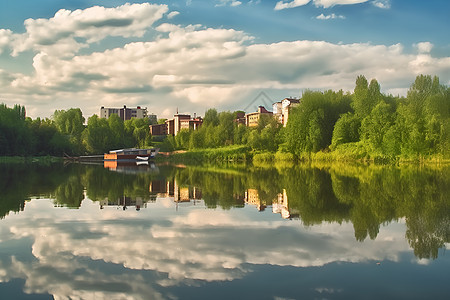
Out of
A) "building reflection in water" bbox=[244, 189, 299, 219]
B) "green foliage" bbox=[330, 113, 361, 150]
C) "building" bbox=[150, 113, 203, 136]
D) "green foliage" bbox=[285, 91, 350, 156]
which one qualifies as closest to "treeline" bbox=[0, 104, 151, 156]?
"building" bbox=[150, 113, 203, 136]

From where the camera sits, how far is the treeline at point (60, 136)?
8994 cm

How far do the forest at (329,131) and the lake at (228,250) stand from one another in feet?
134

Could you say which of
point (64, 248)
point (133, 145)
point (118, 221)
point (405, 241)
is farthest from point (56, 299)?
point (133, 145)

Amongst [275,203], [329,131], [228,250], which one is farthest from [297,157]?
[228,250]

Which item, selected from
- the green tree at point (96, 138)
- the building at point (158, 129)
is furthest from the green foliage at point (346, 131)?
the building at point (158, 129)

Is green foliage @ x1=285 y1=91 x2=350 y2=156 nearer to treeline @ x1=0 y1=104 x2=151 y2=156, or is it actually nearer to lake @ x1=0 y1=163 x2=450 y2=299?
lake @ x1=0 y1=163 x2=450 y2=299

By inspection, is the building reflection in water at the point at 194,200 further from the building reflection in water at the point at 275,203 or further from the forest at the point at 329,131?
the forest at the point at 329,131

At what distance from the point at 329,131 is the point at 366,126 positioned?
31.2 ft

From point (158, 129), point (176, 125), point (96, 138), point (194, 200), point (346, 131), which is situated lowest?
point (194, 200)

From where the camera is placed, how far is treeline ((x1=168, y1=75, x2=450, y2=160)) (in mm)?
53438

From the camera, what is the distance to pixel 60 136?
10131cm

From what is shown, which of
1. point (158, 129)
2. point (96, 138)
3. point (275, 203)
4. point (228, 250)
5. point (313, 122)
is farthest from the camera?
point (158, 129)

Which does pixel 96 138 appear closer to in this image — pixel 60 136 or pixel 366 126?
pixel 60 136

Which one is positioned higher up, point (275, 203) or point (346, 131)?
point (346, 131)
